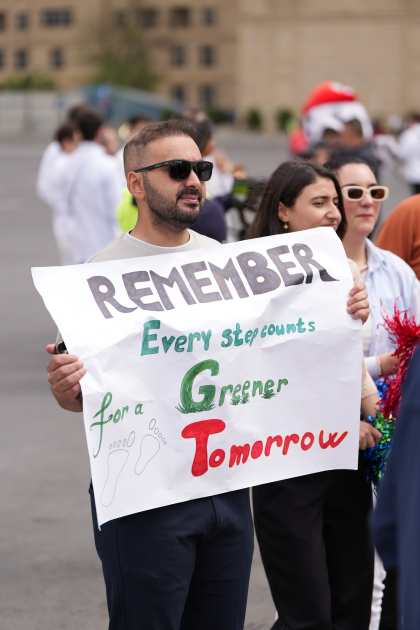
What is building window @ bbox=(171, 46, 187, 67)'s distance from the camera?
263 feet

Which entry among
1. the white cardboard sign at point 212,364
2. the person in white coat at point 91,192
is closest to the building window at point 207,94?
the person in white coat at point 91,192

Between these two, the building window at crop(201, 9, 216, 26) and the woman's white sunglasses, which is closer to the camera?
the woman's white sunglasses

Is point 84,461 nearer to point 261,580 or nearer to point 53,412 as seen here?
point 53,412

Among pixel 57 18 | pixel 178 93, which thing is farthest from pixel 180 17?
pixel 57 18

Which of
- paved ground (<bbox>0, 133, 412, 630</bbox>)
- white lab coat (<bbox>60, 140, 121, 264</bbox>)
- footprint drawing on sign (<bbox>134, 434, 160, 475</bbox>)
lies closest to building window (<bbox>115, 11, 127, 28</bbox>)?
paved ground (<bbox>0, 133, 412, 630</bbox>)

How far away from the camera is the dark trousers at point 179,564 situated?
7.92 feet

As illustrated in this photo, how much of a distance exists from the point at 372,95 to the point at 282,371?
214ft

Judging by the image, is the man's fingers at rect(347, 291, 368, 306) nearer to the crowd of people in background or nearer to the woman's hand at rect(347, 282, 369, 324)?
the woman's hand at rect(347, 282, 369, 324)

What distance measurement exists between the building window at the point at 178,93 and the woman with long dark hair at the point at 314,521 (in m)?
79.5

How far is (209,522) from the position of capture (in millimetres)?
2473

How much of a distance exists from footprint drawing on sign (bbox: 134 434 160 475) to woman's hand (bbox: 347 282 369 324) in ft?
2.42

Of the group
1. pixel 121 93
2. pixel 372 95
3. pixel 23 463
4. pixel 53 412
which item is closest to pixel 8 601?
pixel 23 463

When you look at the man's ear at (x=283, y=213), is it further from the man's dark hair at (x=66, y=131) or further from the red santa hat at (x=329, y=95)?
the red santa hat at (x=329, y=95)

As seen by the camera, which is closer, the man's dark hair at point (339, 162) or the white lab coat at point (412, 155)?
the man's dark hair at point (339, 162)
